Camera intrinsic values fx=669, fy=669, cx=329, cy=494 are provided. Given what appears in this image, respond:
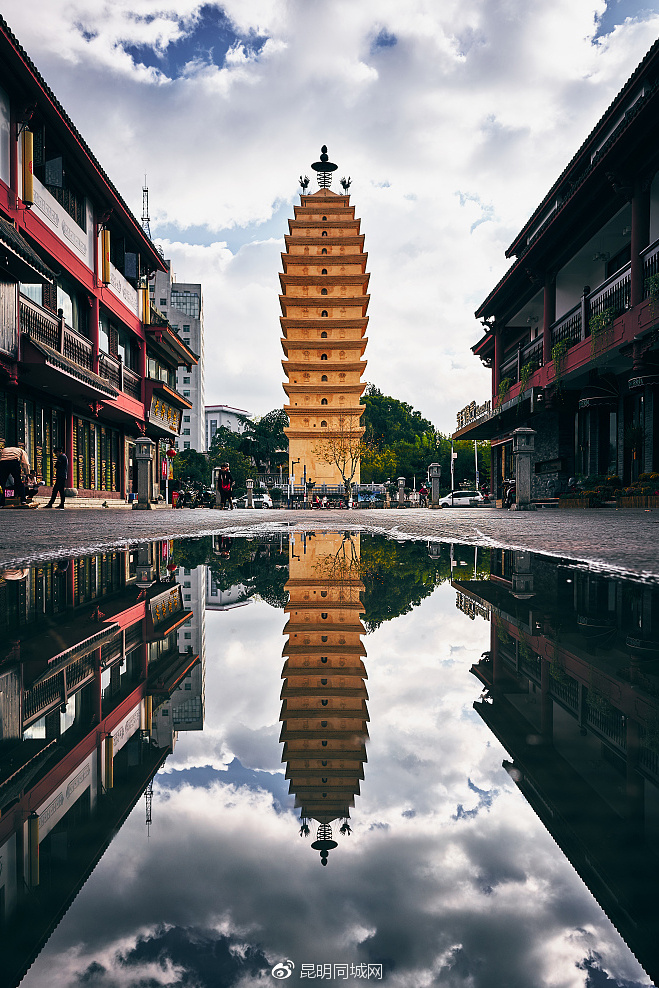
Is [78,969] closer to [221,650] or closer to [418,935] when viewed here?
[418,935]

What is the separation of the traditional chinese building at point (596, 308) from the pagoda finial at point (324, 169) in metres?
33.8

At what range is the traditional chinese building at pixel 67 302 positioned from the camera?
14406 mm

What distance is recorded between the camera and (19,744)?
0.92 m

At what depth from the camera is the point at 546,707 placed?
1065mm

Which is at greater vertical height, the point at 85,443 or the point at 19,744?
the point at 85,443

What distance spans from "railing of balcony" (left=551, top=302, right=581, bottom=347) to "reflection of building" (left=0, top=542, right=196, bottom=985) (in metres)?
17.1

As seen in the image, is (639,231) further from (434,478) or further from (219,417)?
(219,417)

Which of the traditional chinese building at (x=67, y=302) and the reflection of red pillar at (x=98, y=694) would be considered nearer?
the reflection of red pillar at (x=98, y=694)

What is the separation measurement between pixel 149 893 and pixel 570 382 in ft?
64.4

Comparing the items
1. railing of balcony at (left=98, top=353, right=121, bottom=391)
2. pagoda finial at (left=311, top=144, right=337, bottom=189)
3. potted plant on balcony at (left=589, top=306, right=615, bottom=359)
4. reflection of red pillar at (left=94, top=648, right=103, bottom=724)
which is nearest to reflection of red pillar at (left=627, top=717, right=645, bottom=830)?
reflection of red pillar at (left=94, top=648, right=103, bottom=724)

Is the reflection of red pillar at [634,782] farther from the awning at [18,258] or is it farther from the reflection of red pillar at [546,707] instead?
the awning at [18,258]

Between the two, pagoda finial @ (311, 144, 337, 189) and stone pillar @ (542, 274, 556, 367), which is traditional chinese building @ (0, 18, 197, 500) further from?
pagoda finial @ (311, 144, 337, 189)

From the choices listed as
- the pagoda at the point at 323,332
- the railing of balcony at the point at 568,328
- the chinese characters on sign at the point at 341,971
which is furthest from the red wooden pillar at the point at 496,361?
the chinese characters on sign at the point at 341,971

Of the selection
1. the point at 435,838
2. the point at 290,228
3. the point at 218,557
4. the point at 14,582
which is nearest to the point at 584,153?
the point at 218,557
